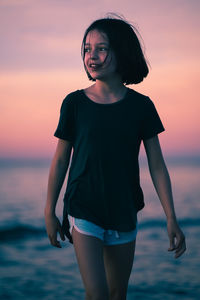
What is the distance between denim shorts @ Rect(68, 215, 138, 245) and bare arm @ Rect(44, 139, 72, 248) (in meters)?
0.13

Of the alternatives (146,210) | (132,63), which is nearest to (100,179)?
(132,63)

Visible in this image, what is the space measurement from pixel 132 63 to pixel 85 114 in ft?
1.87

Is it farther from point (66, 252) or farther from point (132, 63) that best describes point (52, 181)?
point (66, 252)

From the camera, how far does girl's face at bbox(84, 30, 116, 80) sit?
9.23 ft

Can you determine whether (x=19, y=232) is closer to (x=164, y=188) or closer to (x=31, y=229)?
(x=31, y=229)

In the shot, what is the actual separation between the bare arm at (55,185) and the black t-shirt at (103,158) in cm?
6

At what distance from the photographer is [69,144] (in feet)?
9.43

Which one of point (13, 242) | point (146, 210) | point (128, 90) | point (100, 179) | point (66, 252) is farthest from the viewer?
point (146, 210)

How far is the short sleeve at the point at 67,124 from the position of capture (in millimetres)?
2832

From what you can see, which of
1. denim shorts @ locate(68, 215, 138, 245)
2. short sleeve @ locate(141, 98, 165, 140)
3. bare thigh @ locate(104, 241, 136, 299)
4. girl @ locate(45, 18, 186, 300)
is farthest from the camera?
short sleeve @ locate(141, 98, 165, 140)

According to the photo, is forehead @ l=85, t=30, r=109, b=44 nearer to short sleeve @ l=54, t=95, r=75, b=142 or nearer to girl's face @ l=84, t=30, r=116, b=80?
girl's face @ l=84, t=30, r=116, b=80

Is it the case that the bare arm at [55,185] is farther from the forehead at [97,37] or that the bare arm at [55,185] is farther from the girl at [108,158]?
the forehead at [97,37]

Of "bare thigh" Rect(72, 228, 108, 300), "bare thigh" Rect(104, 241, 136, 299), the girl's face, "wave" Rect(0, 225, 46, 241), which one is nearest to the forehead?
the girl's face

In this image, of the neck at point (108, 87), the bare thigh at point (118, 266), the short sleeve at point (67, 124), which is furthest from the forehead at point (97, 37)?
the bare thigh at point (118, 266)
